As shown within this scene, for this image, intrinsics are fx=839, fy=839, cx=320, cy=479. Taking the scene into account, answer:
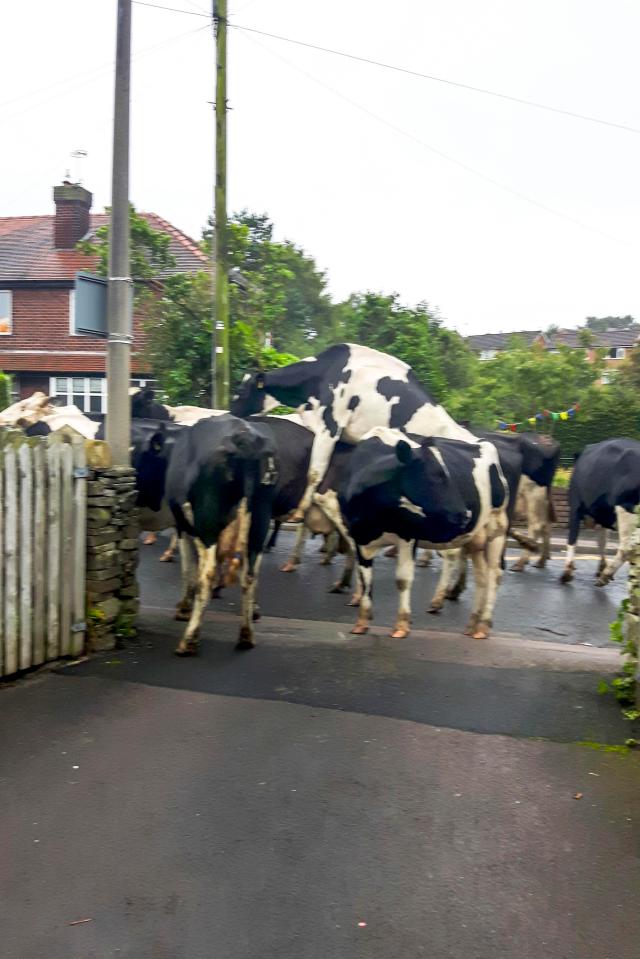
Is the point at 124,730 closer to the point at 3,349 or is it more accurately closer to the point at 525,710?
the point at 525,710

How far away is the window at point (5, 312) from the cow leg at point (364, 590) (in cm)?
A: 2741

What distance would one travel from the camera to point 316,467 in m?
9.81

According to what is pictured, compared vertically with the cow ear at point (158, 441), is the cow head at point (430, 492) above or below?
below

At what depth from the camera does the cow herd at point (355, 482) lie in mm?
7090

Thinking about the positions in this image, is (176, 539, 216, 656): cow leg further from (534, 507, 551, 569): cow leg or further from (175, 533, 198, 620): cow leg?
(534, 507, 551, 569): cow leg

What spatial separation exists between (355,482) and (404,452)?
1.84 ft

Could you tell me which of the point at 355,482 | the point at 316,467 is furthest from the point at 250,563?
the point at 316,467

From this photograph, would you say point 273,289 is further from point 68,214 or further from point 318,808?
point 318,808

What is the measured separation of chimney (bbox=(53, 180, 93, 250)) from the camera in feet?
106

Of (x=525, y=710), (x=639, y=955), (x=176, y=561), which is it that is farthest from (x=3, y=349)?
(x=639, y=955)

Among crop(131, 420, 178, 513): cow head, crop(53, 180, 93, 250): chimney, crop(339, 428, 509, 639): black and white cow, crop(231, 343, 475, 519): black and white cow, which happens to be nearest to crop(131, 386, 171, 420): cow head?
crop(231, 343, 475, 519): black and white cow

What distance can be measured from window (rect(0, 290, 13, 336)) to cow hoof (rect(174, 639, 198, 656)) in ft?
91.2

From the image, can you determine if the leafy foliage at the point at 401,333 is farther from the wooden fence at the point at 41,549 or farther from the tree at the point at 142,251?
the wooden fence at the point at 41,549

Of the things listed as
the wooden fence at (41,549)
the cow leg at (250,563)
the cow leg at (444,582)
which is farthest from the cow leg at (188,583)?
the cow leg at (444,582)
